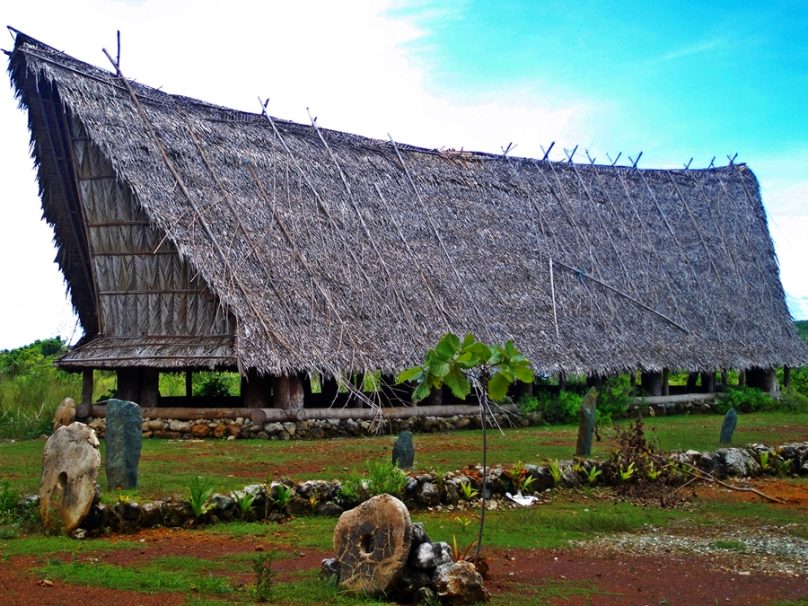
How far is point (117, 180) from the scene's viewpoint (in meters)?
19.2

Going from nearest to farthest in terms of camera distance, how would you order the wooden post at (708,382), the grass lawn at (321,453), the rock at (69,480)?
1. the rock at (69,480)
2. the grass lawn at (321,453)
3. the wooden post at (708,382)

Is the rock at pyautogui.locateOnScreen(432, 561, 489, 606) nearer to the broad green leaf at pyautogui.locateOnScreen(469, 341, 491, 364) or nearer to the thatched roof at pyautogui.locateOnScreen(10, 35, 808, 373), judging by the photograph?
the broad green leaf at pyautogui.locateOnScreen(469, 341, 491, 364)

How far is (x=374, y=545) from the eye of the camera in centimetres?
761

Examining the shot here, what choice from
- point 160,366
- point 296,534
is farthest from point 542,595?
point 160,366

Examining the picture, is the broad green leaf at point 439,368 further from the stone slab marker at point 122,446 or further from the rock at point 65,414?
the rock at point 65,414

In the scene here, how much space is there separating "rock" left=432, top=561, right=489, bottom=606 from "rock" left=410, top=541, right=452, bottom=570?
0.38ft

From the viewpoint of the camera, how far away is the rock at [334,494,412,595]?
7480mm

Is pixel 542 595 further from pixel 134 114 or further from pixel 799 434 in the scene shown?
pixel 134 114

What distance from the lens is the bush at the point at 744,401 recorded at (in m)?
27.1

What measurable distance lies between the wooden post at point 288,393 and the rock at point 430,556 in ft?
37.3

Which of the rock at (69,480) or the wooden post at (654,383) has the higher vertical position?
the wooden post at (654,383)

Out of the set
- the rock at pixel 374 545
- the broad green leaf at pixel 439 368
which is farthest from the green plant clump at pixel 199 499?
the broad green leaf at pixel 439 368

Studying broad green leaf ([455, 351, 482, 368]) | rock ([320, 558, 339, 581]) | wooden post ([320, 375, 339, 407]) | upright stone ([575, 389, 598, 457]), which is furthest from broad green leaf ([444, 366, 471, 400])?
wooden post ([320, 375, 339, 407])

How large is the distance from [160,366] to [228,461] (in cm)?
431
